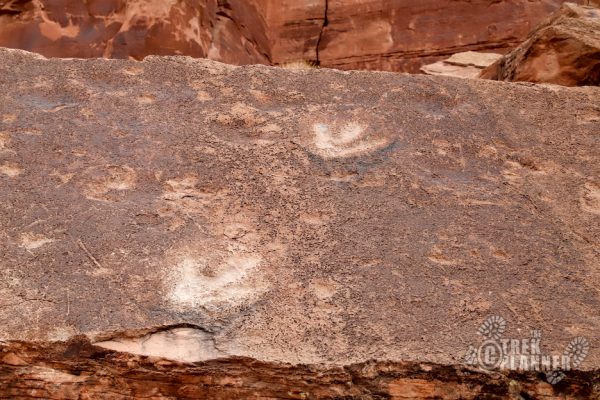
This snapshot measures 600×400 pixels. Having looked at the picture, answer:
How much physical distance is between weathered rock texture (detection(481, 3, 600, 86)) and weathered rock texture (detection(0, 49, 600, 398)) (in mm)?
527

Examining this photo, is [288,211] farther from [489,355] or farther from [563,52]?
[563,52]

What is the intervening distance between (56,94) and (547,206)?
1641 mm

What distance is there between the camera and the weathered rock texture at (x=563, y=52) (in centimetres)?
342

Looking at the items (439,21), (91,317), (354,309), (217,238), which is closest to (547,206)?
(354,309)

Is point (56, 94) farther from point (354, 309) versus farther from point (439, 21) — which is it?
point (439, 21)

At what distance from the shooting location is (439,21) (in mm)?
5703

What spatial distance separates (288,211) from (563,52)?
1.79m

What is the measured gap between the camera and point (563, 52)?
3.47m

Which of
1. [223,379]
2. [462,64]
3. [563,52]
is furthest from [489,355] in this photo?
[462,64]

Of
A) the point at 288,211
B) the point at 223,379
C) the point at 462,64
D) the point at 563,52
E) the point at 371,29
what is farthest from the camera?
the point at 371,29

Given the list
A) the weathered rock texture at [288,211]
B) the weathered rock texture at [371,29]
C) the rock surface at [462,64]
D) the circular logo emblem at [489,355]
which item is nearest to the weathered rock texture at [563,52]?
the weathered rock texture at [288,211]

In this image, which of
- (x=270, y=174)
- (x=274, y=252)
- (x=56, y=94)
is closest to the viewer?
(x=274, y=252)

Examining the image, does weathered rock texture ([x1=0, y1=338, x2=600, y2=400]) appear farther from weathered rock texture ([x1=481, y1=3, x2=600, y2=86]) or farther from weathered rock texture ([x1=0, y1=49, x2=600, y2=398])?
weathered rock texture ([x1=481, y1=3, x2=600, y2=86])

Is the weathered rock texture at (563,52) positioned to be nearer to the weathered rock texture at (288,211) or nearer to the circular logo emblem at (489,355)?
the weathered rock texture at (288,211)
